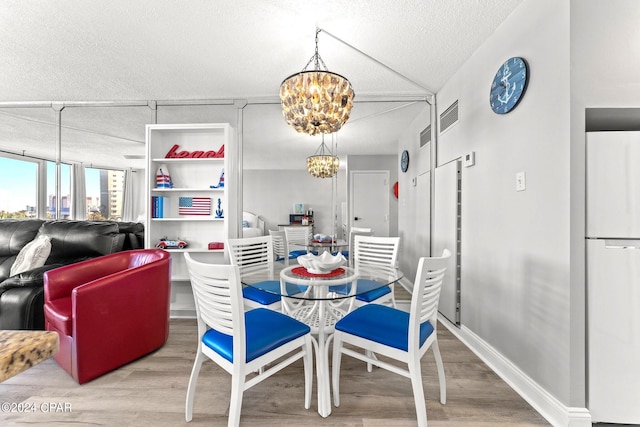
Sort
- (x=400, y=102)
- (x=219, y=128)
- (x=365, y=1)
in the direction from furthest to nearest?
(x=400, y=102), (x=219, y=128), (x=365, y=1)

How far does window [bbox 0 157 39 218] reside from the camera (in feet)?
17.2

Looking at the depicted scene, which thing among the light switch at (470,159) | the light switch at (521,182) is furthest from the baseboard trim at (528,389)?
the light switch at (470,159)

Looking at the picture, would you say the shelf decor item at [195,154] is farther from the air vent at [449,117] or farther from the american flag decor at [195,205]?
the air vent at [449,117]

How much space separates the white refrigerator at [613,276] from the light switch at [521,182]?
13.5 inches

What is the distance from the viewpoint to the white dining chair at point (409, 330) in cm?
144

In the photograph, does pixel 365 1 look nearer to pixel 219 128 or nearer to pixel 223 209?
pixel 219 128

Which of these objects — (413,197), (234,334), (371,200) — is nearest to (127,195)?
(371,200)

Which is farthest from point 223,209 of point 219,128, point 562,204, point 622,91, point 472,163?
point 622,91

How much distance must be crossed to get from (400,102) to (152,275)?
10.5 feet

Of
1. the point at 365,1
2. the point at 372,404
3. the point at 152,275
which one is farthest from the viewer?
the point at 152,275

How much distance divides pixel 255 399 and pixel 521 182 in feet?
7.28

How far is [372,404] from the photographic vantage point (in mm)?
1736

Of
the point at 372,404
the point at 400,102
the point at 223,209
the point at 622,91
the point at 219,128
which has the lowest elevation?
the point at 372,404

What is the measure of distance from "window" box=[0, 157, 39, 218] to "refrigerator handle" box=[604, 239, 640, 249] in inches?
302
